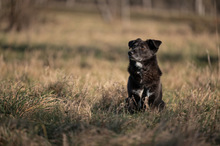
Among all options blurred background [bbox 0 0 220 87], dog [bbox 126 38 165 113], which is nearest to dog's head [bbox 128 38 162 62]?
dog [bbox 126 38 165 113]

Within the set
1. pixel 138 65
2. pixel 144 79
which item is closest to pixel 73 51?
pixel 138 65

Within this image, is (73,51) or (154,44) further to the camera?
(73,51)

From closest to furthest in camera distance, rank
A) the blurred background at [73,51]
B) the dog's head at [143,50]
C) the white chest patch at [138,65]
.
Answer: the dog's head at [143,50], the white chest patch at [138,65], the blurred background at [73,51]

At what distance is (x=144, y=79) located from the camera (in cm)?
362

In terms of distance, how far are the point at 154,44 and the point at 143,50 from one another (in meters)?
0.21

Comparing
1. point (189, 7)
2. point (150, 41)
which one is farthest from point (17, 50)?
point (189, 7)

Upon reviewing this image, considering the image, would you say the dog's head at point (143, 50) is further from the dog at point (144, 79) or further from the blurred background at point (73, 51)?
the blurred background at point (73, 51)

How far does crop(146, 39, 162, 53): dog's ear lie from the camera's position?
369cm

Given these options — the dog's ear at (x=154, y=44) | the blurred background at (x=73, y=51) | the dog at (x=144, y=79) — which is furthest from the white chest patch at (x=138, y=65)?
the blurred background at (x=73, y=51)

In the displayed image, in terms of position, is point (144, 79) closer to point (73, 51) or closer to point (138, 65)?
point (138, 65)

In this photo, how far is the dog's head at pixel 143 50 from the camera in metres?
3.58

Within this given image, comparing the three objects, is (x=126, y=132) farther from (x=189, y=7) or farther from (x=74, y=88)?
(x=189, y=7)

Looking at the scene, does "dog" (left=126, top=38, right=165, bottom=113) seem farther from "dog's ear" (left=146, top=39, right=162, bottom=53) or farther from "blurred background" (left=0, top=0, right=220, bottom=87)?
"blurred background" (left=0, top=0, right=220, bottom=87)

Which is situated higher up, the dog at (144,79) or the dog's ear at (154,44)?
the dog's ear at (154,44)
